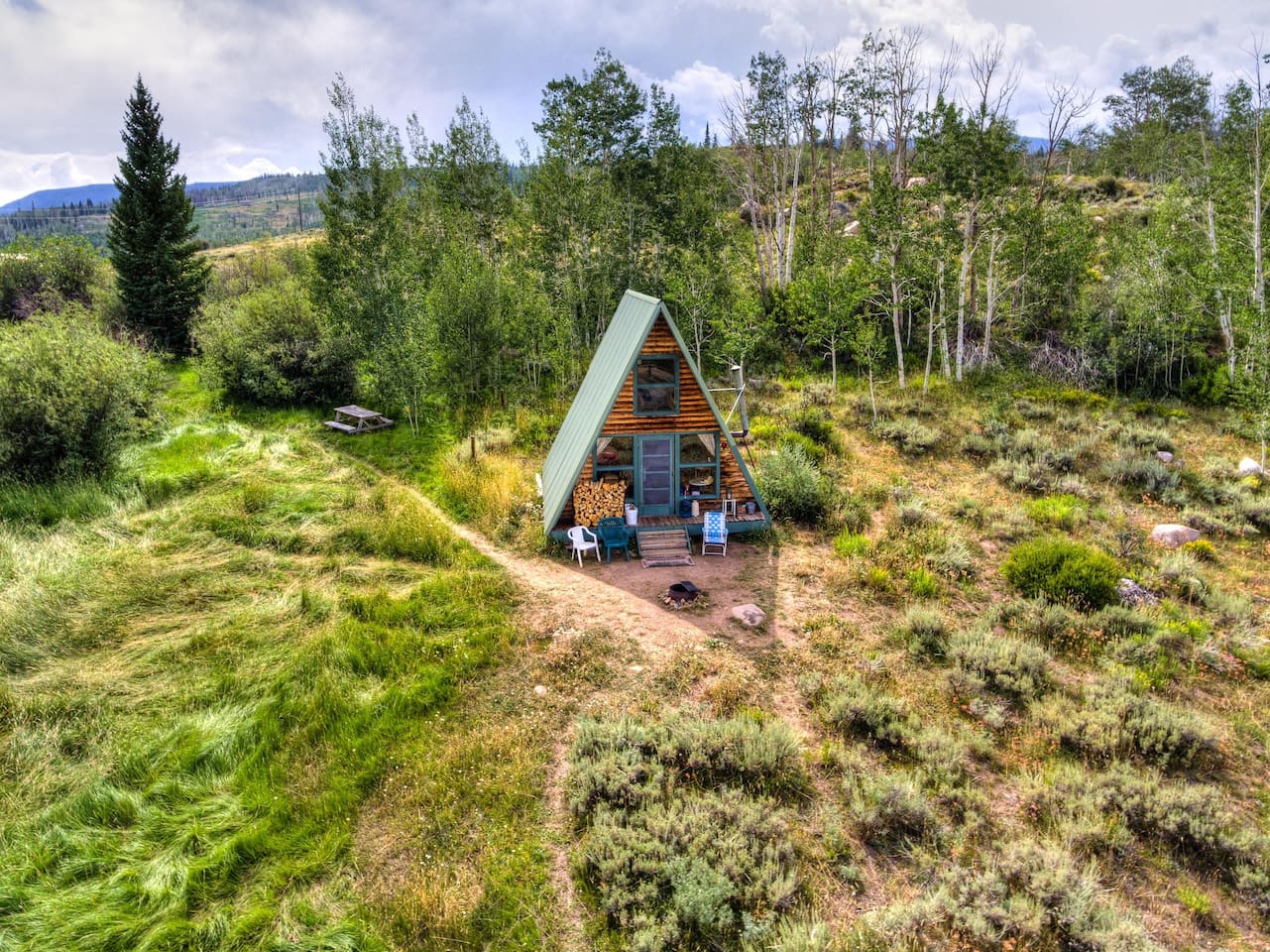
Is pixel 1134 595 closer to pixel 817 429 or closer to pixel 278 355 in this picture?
pixel 817 429

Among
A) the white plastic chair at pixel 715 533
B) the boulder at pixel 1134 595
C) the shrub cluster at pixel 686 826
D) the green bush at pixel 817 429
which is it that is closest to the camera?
the shrub cluster at pixel 686 826

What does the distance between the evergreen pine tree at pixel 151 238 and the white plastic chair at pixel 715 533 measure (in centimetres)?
3198

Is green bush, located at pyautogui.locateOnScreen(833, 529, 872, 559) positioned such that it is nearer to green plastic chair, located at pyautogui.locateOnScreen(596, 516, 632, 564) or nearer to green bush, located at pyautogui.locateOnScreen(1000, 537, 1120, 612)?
green bush, located at pyautogui.locateOnScreen(1000, 537, 1120, 612)

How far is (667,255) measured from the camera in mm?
27875

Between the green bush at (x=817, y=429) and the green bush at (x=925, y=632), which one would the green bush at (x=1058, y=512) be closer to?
the green bush at (x=817, y=429)

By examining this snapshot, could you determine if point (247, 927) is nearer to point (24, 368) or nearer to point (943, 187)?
point (24, 368)

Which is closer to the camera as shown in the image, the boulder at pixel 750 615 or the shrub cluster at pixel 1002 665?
the shrub cluster at pixel 1002 665

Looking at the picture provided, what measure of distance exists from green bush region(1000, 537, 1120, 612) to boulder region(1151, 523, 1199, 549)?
8.09 feet

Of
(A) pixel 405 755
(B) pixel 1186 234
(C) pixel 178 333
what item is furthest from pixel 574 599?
(C) pixel 178 333

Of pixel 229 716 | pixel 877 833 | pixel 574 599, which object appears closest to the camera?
pixel 877 833

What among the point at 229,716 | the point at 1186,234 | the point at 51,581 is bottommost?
the point at 229,716

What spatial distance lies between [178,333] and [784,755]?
1457 inches

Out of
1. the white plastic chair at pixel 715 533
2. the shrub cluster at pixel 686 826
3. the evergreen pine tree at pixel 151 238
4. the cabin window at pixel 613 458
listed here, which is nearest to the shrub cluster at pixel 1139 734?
the shrub cluster at pixel 686 826

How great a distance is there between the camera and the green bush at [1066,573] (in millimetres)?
10469
